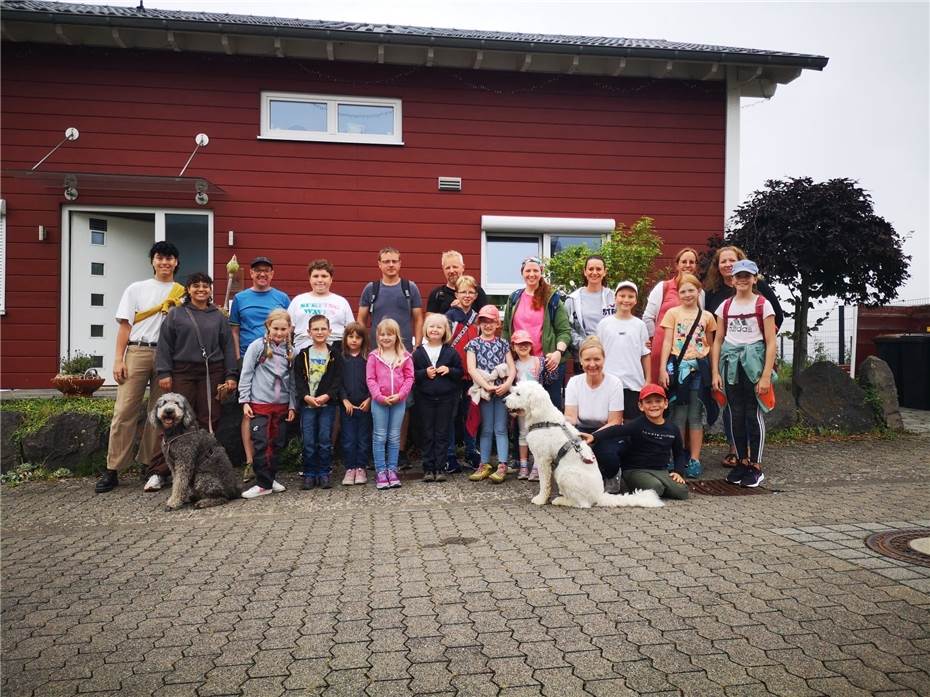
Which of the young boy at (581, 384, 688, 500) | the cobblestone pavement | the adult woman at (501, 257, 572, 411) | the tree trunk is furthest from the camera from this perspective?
the tree trunk

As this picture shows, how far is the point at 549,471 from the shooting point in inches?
211

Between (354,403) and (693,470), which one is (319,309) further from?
(693,470)

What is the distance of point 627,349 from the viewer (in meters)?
6.18

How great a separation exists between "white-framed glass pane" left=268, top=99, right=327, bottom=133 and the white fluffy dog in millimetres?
6735

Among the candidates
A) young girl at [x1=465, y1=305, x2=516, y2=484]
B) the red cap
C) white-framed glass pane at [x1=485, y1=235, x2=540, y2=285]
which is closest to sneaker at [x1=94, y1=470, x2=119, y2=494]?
young girl at [x1=465, y1=305, x2=516, y2=484]

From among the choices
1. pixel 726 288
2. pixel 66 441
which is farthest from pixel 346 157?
pixel 726 288

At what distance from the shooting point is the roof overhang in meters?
9.31

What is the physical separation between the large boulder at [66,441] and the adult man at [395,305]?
10.1 ft

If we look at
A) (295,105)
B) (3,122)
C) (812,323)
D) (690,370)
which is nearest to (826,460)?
(690,370)

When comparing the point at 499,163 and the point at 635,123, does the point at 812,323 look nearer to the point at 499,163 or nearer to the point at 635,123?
the point at 635,123

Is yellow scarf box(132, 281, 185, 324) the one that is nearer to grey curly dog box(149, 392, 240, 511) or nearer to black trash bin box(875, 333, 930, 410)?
grey curly dog box(149, 392, 240, 511)

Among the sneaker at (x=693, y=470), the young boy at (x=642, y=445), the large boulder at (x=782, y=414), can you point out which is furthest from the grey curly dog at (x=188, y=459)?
the large boulder at (x=782, y=414)

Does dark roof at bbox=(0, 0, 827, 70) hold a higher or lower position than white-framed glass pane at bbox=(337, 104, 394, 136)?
higher

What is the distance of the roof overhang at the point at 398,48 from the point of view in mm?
9312
